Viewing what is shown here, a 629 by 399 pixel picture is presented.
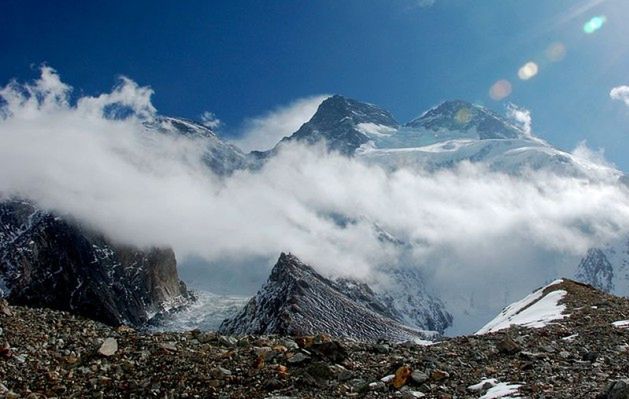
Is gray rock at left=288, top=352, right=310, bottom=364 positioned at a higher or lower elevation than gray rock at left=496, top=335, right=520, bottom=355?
lower

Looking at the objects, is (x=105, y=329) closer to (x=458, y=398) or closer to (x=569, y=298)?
(x=458, y=398)

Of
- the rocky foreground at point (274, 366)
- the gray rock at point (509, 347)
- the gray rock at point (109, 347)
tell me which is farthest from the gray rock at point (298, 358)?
the gray rock at point (509, 347)

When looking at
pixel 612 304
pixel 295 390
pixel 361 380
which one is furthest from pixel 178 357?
pixel 612 304

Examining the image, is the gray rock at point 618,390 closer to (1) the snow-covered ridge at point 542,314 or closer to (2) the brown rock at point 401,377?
(2) the brown rock at point 401,377

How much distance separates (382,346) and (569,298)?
30.1 m

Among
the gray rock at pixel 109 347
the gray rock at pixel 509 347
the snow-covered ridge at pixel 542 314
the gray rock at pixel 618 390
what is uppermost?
the snow-covered ridge at pixel 542 314

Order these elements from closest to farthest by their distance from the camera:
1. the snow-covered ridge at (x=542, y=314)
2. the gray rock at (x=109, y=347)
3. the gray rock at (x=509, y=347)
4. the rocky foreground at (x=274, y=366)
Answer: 1. the rocky foreground at (x=274, y=366)
2. the gray rock at (x=109, y=347)
3. the gray rock at (x=509, y=347)
4. the snow-covered ridge at (x=542, y=314)

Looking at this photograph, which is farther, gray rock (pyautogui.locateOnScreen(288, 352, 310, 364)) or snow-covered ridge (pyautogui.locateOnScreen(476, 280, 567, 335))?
snow-covered ridge (pyautogui.locateOnScreen(476, 280, 567, 335))

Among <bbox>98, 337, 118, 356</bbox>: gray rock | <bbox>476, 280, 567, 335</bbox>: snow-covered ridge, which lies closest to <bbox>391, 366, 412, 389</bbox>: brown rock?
<bbox>98, 337, 118, 356</bbox>: gray rock

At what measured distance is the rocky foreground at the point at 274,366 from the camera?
63.1 ft

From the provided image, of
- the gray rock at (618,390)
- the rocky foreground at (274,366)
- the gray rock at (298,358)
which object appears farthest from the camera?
the gray rock at (298,358)

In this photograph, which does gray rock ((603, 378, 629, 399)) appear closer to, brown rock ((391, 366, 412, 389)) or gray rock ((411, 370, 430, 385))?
gray rock ((411, 370, 430, 385))

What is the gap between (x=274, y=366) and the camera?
21.5 metres

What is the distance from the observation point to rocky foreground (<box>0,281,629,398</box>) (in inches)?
757
